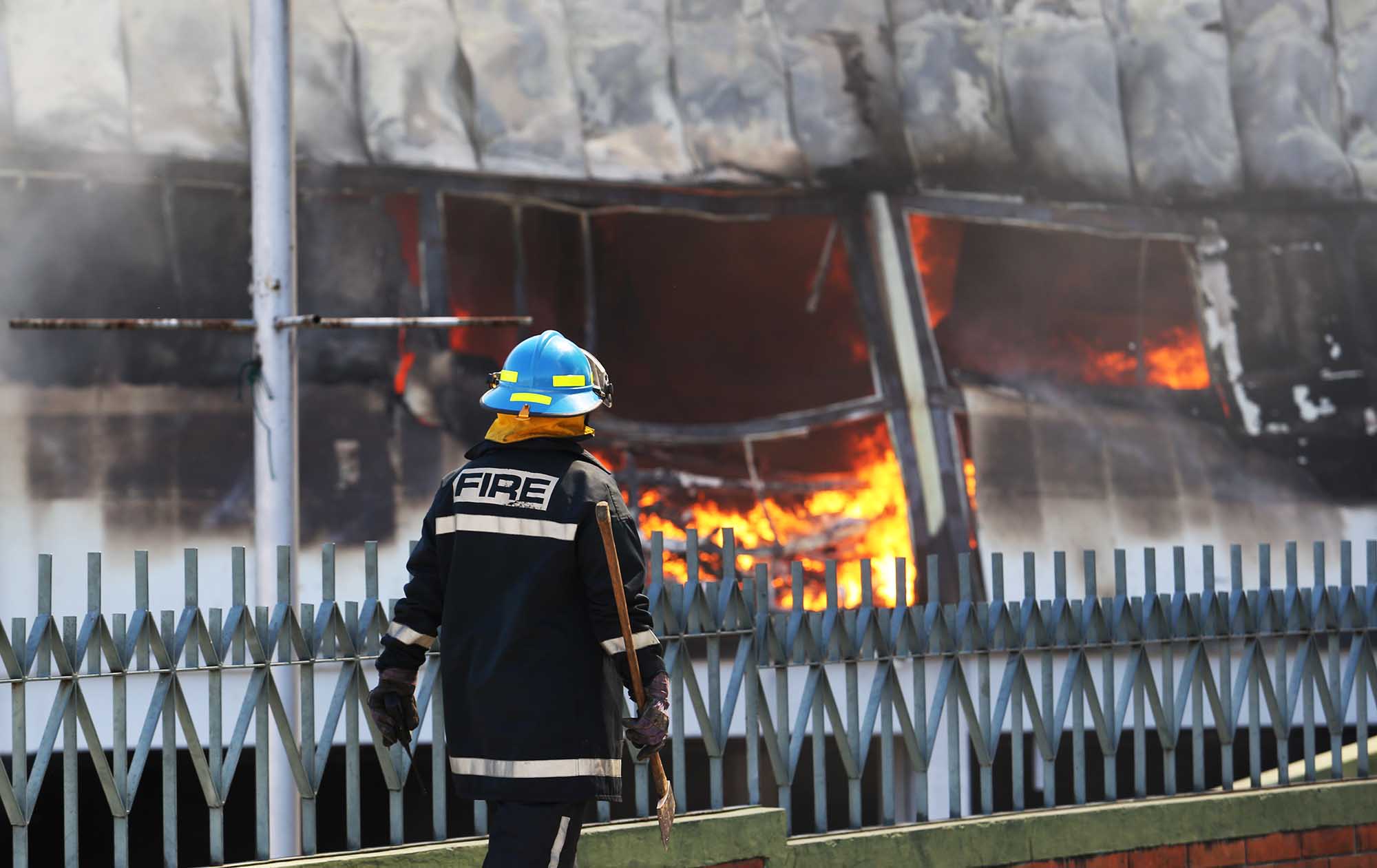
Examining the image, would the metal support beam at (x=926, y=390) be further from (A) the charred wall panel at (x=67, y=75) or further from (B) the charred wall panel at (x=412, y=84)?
(A) the charred wall panel at (x=67, y=75)

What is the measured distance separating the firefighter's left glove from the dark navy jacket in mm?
127

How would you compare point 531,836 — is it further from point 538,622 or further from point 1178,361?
point 1178,361

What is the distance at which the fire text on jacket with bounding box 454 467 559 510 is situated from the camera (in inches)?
171

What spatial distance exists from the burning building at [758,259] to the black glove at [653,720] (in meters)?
6.13

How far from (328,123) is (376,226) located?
709 mm

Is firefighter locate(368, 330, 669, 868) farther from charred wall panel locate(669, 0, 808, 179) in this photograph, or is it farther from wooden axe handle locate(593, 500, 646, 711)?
charred wall panel locate(669, 0, 808, 179)

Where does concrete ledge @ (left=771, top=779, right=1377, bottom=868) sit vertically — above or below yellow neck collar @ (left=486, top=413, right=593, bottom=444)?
below

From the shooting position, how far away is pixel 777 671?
6109mm

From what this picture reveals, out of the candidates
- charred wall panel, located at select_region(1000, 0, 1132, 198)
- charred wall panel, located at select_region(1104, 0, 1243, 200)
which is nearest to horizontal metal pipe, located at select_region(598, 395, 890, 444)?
charred wall panel, located at select_region(1000, 0, 1132, 198)

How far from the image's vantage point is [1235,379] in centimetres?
1187

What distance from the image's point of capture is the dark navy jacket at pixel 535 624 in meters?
4.33

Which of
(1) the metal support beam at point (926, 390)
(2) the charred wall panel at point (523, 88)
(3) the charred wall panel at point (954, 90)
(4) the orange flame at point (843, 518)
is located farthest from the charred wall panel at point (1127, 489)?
(2) the charred wall panel at point (523, 88)

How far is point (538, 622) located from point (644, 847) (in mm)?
1632

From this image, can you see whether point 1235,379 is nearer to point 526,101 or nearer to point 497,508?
point 526,101
